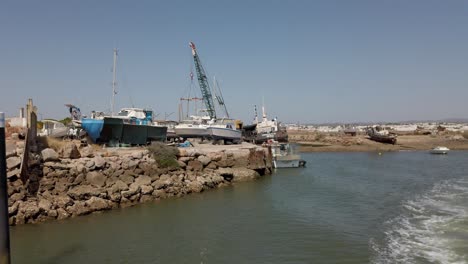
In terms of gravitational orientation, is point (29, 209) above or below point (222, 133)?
below

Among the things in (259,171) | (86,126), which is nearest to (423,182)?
(259,171)

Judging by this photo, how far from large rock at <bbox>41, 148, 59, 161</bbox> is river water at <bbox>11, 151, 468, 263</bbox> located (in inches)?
139

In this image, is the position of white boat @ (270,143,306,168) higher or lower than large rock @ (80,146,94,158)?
lower

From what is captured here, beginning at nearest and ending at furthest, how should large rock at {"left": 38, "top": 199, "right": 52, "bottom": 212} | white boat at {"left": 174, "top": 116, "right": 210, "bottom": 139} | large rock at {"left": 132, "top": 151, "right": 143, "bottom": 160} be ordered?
1. large rock at {"left": 38, "top": 199, "right": 52, "bottom": 212}
2. large rock at {"left": 132, "top": 151, "right": 143, "bottom": 160}
3. white boat at {"left": 174, "top": 116, "right": 210, "bottom": 139}

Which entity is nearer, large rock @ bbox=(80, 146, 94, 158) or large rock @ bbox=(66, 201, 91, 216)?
large rock @ bbox=(66, 201, 91, 216)

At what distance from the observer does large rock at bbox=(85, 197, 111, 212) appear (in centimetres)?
1722

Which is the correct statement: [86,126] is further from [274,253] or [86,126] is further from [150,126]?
[274,253]

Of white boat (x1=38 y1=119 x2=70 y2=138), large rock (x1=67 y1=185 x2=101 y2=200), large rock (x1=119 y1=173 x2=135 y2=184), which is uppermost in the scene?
white boat (x1=38 y1=119 x2=70 y2=138)

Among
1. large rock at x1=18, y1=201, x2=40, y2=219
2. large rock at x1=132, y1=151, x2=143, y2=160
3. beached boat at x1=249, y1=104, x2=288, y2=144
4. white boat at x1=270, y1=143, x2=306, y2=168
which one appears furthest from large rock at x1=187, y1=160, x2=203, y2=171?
beached boat at x1=249, y1=104, x2=288, y2=144

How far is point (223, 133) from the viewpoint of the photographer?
36812 millimetres

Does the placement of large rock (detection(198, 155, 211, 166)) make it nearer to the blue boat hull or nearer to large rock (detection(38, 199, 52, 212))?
the blue boat hull

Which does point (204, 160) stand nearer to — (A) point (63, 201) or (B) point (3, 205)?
(A) point (63, 201)

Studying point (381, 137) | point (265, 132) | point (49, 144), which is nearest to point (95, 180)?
point (49, 144)

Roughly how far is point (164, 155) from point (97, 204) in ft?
19.5
